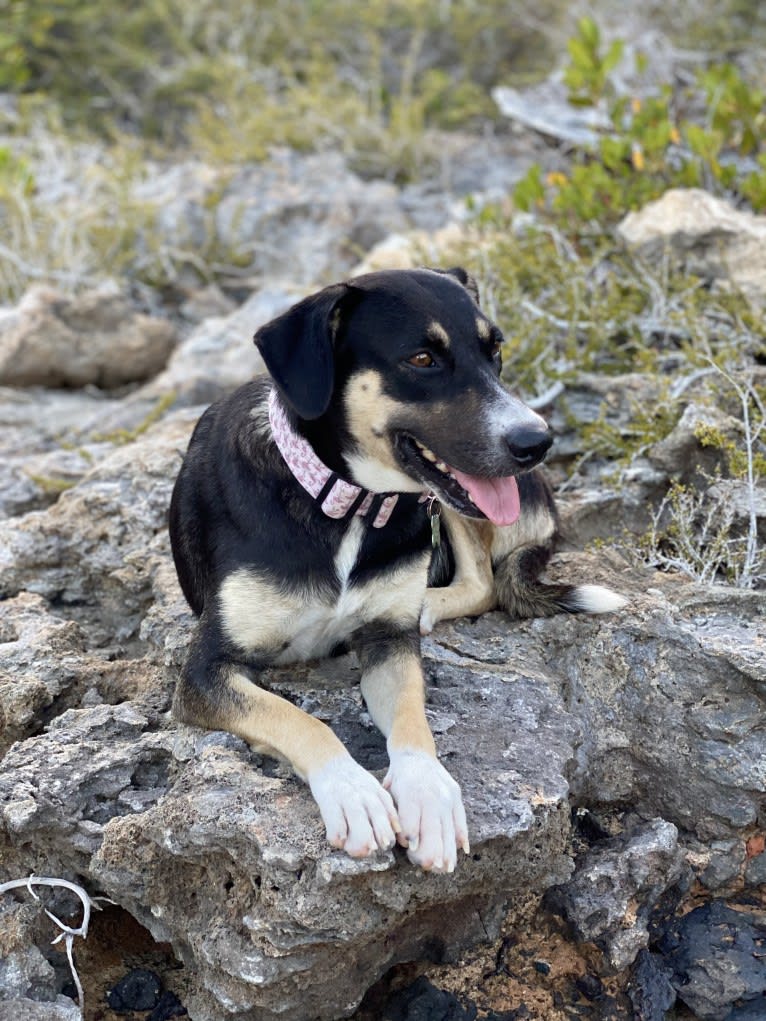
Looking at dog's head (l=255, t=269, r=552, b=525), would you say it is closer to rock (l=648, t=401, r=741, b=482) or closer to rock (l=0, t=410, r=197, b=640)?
rock (l=0, t=410, r=197, b=640)

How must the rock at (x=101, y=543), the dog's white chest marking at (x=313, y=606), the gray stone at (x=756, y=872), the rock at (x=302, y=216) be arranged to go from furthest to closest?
the rock at (x=302, y=216), the rock at (x=101, y=543), the gray stone at (x=756, y=872), the dog's white chest marking at (x=313, y=606)

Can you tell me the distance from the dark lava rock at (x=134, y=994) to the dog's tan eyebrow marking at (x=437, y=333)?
209cm

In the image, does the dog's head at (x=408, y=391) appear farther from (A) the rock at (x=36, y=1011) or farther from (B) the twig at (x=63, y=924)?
(A) the rock at (x=36, y=1011)

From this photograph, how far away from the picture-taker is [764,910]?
3.45m

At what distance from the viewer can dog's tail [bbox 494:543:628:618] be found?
3.85 meters

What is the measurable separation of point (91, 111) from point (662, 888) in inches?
499

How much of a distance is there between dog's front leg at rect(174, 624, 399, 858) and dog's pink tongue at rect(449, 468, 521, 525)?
2.65ft

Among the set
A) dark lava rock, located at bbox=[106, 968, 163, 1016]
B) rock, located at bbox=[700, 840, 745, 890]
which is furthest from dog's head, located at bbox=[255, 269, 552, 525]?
dark lava rock, located at bbox=[106, 968, 163, 1016]

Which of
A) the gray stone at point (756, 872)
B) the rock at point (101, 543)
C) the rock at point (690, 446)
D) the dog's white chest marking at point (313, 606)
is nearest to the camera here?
the dog's white chest marking at point (313, 606)

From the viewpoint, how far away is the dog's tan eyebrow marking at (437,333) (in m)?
3.31

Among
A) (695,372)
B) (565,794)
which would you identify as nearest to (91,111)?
(695,372)

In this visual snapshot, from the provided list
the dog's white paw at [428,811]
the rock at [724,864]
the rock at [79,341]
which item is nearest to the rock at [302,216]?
the rock at [79,341]

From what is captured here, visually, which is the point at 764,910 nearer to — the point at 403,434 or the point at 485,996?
the point at 485,996

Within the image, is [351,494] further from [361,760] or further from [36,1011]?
[36,1011]
